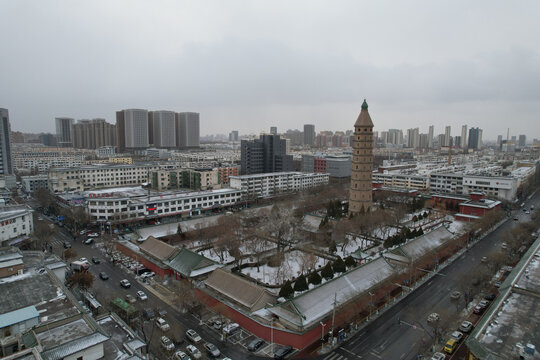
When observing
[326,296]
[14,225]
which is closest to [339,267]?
[326,296]

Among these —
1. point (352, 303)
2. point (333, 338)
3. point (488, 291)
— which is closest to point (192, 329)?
point (333, 338)

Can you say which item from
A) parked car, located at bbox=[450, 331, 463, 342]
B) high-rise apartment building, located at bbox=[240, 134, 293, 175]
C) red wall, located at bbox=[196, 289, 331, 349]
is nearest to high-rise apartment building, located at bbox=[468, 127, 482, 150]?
high-rise apartment building, located at bbox=[240, 134, 293, 175]

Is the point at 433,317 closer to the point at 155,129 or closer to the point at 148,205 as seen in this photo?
the point at 148,205

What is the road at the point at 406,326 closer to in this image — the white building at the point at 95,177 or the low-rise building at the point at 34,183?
the white building at the point at 95,177

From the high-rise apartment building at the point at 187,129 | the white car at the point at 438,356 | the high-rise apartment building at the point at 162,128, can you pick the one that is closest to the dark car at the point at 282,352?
the white car at the point at 438,356

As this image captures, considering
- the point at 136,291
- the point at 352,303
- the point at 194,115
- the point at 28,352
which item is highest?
the point at 194,115

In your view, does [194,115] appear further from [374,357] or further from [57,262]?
[374,357]

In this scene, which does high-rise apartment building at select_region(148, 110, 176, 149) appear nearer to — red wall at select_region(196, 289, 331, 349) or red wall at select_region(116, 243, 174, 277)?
red wall at select_region(116, 243, 174, 277)
